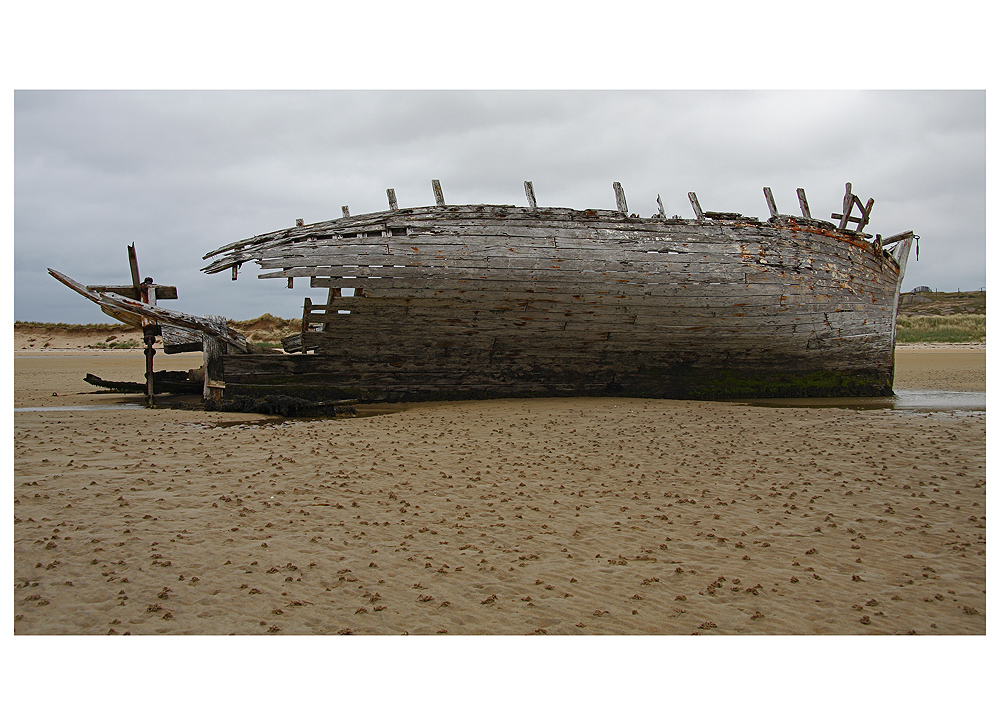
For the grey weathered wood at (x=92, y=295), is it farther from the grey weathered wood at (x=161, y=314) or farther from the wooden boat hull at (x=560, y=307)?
the wooden boat hull at (x=560, y=307)

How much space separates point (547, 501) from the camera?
492 cm

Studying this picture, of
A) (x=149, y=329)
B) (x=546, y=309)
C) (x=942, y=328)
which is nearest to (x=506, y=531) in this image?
(x=546, y=309)

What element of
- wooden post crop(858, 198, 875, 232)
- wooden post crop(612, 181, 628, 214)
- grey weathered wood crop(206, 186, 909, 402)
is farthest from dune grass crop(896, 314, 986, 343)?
wooden post crop(612, 181, 628, 214)

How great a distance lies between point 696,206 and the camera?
460 inches

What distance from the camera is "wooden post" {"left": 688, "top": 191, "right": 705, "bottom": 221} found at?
11633 mm

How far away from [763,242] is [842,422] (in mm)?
4996

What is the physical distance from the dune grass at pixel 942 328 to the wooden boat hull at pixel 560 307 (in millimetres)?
22754

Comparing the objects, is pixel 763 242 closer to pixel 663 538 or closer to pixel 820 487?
pixel 820 487

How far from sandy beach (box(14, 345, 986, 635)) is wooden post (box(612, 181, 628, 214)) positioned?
17.6 feet

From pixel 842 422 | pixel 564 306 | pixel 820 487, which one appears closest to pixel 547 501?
pixel 820 487

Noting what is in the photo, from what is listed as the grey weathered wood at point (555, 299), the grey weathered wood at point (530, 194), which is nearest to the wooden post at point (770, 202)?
the grey weathered wood at point (555, 299)

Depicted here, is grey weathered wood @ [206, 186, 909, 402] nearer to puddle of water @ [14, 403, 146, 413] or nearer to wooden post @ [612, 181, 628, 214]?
wooden post @ [612, 181, 628, 214]

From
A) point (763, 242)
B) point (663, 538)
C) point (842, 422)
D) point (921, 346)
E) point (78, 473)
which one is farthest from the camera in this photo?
point (921, 346)

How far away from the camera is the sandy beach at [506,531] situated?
3.05m
